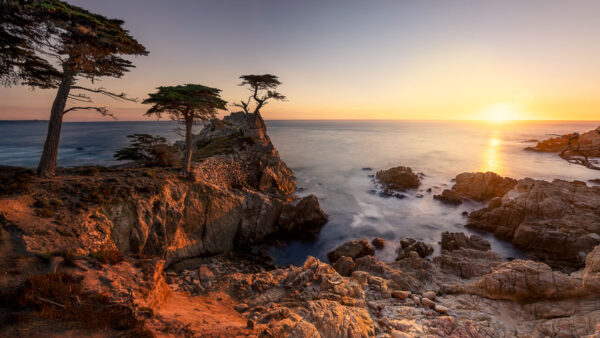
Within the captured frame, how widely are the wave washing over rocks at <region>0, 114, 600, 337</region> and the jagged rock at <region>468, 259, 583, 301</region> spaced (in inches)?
1.5

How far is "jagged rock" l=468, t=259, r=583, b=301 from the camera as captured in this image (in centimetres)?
Result: 892

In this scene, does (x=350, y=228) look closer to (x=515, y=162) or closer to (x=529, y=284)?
(x=529, y=284)

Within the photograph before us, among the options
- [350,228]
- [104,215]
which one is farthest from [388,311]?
[350,228]

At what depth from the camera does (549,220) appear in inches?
890

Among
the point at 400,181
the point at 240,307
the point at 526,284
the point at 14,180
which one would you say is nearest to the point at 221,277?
the point at 240,307

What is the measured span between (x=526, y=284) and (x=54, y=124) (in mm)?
24574

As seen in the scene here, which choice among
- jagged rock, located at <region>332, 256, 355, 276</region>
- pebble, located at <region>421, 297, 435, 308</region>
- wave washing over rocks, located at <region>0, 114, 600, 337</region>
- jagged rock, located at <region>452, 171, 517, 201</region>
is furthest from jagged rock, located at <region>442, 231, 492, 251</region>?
jagged rock, located at <region>452, 171, 517, 201</region>

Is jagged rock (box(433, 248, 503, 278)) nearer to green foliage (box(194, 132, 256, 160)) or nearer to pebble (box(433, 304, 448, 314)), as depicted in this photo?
pebble (box(433, 304, 448, 314))

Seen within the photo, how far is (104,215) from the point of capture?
12312mm

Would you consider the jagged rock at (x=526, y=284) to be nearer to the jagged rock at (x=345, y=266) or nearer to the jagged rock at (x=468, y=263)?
the jagged rock at (x=468, y=263)

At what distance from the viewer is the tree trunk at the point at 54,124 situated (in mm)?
12734

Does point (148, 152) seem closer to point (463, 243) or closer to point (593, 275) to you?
point (593, 275)

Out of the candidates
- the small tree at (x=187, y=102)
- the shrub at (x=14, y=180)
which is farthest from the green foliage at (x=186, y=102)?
the shrub at (x=14, y=180)

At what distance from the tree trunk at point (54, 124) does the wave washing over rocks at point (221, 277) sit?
88cm
